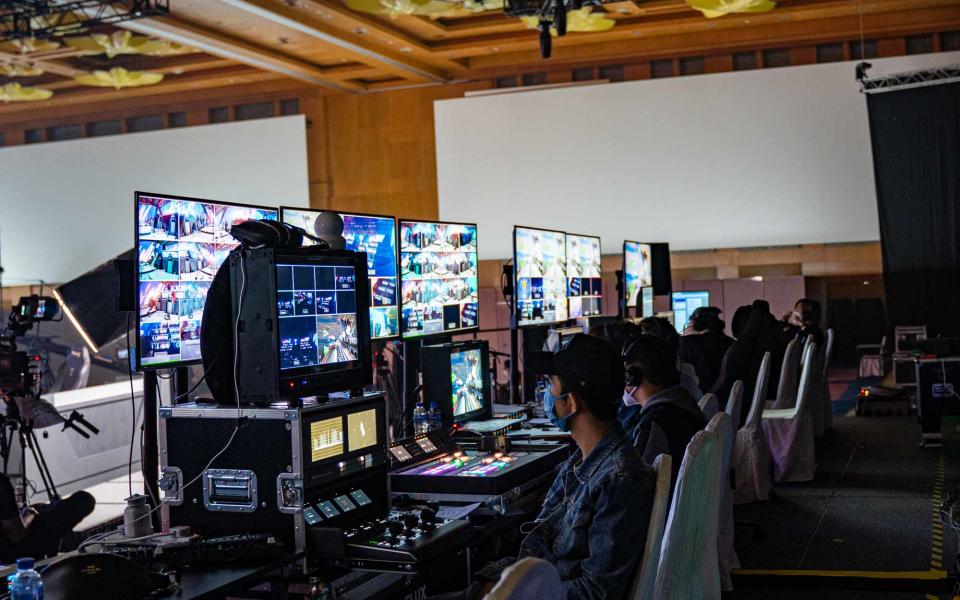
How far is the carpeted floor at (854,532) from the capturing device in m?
4.50

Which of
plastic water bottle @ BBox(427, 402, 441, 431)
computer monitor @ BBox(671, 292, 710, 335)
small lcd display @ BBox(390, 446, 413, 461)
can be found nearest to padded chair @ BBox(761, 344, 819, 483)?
computer monitor @ BBox(671, 292, 710, 335)

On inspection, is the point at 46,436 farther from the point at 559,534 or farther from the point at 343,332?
the point at 559,534

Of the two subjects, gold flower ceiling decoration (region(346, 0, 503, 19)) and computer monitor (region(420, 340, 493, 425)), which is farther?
gold flower ceiling decoration (region(346, 0, 503, 19))

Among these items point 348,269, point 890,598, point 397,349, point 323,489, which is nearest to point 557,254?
point 397,349

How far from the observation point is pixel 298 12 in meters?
9.66

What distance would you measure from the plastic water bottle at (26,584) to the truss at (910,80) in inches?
373

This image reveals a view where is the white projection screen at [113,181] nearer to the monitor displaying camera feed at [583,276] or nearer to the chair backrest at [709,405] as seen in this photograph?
the monitor displaying camera feed at [583,276]

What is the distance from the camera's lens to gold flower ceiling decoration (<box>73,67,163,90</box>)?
11.7 meters

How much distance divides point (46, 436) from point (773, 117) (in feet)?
27.6

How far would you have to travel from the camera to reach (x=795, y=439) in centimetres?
677

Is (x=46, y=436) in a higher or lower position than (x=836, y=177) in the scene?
lower

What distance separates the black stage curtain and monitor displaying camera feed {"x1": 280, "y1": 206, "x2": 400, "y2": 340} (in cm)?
809

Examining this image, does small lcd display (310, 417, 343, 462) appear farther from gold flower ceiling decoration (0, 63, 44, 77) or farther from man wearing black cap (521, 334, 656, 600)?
gold flower ceiling decoration (0, 63, 44, 77)

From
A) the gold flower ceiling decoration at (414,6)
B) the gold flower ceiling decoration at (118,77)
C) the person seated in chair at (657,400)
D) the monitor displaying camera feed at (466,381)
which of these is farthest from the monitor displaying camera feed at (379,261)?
the gold flower ceiling decoration at (118,77)
